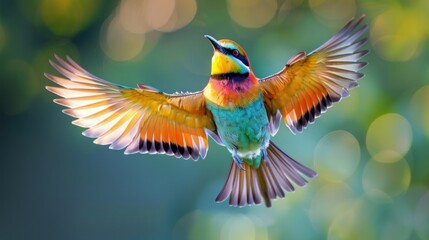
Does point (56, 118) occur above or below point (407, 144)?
above

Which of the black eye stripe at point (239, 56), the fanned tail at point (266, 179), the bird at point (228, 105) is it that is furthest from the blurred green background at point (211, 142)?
the black eye stripe at point (239, 56)

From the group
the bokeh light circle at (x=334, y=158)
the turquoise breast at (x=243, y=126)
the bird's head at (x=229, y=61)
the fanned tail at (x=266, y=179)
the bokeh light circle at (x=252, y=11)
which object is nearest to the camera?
the bird's head at (x=229, y=61)

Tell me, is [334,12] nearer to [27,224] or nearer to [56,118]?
→ [56,118]

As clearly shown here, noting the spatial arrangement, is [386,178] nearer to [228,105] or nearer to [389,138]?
[389,138]

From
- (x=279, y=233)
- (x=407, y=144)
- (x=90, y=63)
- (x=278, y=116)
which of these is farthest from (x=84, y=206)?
(x=278, y=116)

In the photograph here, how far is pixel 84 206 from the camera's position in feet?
10.8

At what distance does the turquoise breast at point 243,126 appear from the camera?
35.0 inches

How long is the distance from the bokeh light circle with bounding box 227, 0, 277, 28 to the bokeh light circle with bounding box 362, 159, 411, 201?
2.26 feet

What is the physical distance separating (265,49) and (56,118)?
1.51 meters

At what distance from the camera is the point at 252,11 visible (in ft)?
9.84

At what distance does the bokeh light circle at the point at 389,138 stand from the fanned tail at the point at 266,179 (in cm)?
142

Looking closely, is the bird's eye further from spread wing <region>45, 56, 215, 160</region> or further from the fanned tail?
the fanned tail

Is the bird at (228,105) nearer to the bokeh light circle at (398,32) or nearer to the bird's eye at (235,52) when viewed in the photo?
the bird's eye at (235,52)

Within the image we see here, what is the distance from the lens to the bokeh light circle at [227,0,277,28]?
114 inches
